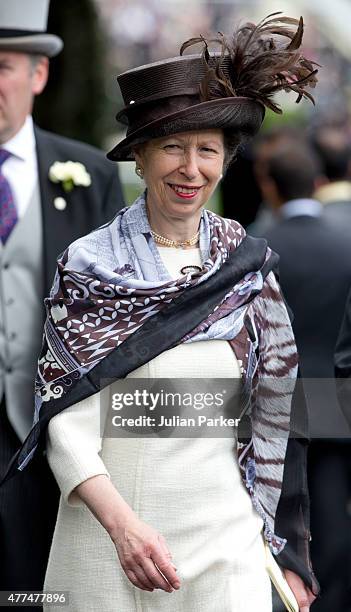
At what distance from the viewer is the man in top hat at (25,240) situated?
4656 millimetres

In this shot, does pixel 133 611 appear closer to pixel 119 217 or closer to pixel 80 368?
pixel 80 368

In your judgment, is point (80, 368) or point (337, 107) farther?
point (337, 107)

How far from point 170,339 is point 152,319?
0.07m

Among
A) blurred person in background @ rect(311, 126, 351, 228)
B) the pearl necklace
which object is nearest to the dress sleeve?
the pearl necklace

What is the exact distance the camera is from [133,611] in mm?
3605

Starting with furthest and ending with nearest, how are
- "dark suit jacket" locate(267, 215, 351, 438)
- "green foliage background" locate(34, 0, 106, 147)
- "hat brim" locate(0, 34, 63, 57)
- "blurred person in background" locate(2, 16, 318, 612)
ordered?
"green foliage background" locate(34, 0, 106, 147)
"dark suit jacket" locate(267, 215, 351, 438)
"hat brim" locate(0, 34, 63, 57)
"blurred person in background" locate(2, 16, 318, 612)

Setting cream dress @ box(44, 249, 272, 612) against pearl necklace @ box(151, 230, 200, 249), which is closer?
cream dress @ box(44, 249, 272, 612)

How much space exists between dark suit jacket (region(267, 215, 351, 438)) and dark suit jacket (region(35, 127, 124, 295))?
5.11 feet

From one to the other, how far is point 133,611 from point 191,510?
0.29 m

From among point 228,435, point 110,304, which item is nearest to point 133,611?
point 228,435

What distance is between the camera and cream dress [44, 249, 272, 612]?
360 cm

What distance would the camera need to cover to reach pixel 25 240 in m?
4.73

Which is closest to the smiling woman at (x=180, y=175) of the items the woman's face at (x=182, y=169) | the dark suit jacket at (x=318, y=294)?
the woman's face at (x=182, y=169)

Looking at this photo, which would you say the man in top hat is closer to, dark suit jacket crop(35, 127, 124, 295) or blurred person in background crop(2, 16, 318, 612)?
dark suit jacket crop(35, 127, 124, 295)
